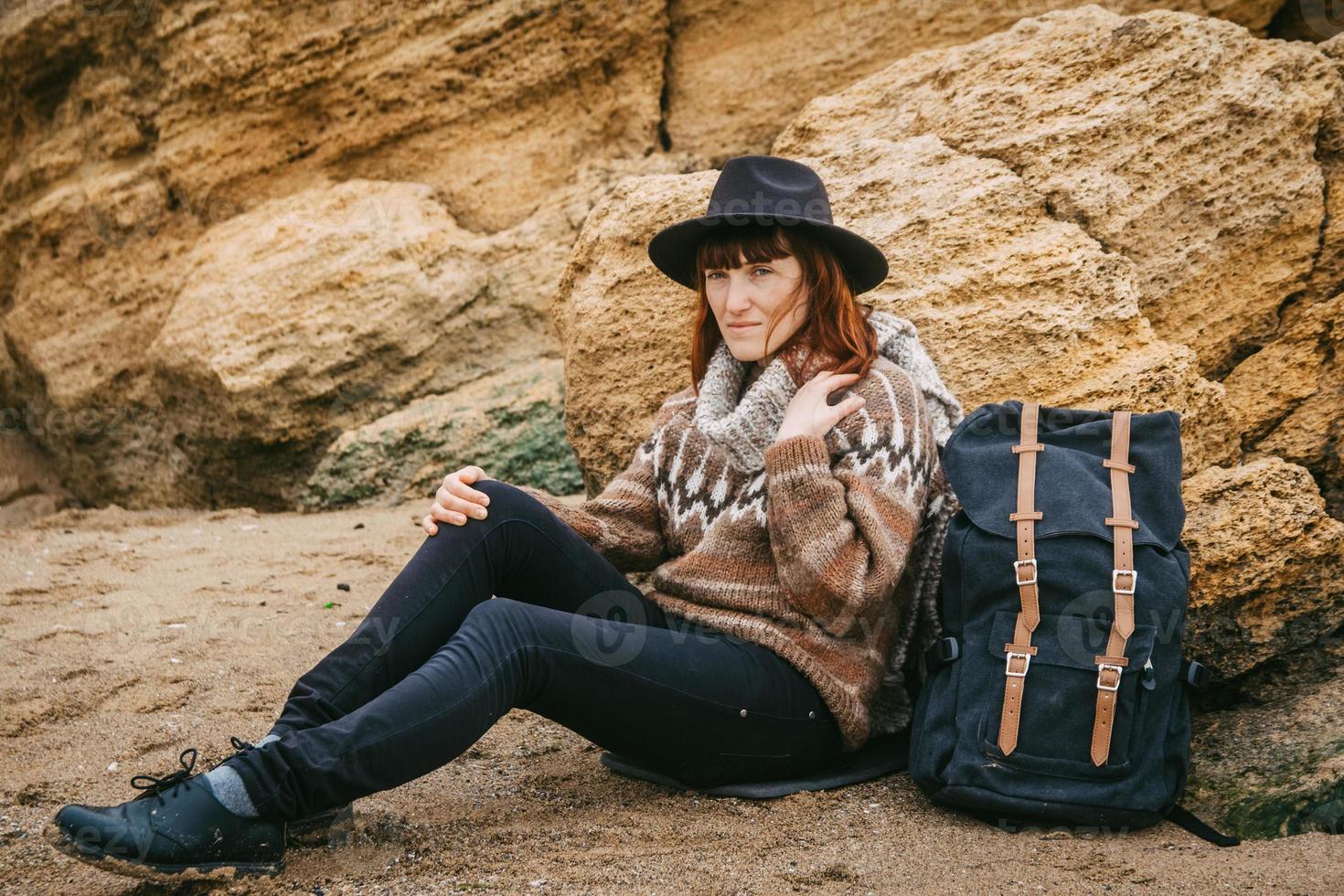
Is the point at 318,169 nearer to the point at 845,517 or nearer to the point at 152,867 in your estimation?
the point at 845,517

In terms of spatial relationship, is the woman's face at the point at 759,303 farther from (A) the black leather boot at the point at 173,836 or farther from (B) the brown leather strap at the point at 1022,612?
(A) the black leather boot at the point at 173,836

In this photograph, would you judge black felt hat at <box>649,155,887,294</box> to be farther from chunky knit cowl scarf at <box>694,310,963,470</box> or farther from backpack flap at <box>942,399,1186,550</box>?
backpack flap at <box>942,399,1186,550</box>

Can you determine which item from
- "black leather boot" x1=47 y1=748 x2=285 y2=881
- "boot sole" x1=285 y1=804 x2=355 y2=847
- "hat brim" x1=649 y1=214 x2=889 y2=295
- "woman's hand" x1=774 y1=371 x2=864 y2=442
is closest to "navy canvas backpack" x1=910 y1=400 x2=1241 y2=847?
"woman's hand" x1=774 y1=371 x2=864 y2=442

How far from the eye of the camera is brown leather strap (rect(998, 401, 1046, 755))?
2.36 m

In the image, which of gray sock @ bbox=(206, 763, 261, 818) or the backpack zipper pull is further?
the backpack zipper pull

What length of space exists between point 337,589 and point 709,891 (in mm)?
2526

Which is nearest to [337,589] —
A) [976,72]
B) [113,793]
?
[113,793]

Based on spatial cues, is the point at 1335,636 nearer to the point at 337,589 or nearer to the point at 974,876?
the point at 974,876

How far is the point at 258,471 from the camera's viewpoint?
20.9ft

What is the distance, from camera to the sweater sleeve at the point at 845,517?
8.00 feet

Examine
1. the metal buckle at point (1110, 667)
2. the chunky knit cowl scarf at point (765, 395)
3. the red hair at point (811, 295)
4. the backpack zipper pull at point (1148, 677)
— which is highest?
the red hair at point (811, 295)

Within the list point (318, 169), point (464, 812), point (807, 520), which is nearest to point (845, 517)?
point (807, 520)

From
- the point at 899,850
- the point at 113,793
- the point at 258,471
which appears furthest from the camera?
the point at 258,471

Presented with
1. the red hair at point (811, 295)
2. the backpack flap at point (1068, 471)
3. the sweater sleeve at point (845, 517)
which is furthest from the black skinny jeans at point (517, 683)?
the red hair at point (811, 295)
